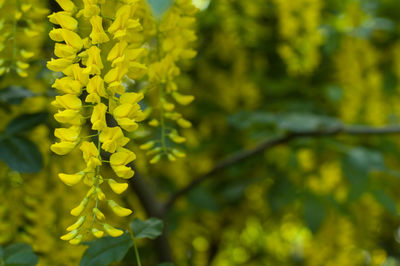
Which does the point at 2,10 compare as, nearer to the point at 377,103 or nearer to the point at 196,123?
the point at 196,123

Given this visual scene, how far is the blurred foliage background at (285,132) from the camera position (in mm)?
1977

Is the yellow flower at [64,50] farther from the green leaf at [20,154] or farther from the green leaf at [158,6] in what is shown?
the green leaf at [20,154]

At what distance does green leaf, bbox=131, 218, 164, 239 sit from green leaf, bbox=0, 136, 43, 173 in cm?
38

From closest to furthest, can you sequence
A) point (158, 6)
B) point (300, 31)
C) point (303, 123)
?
1. point (158, 6)
2. point (303, 123)
3. point (300, 31)

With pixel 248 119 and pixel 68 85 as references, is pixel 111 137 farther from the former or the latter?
pixel 248 119

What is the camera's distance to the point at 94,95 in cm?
85

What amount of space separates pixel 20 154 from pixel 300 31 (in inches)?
60.6

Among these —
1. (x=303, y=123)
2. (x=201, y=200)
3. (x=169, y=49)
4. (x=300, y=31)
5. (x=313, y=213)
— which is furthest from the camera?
(x=300, y=31)

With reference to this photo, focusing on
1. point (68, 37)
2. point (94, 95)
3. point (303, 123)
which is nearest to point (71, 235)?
point (94, 95)

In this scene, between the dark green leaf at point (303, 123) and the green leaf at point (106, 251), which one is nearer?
the green leaf at point (106, 251)

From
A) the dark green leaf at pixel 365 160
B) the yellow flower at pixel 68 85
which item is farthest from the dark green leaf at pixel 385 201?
the yellow flower at pixel 68 85

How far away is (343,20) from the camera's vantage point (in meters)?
2.46

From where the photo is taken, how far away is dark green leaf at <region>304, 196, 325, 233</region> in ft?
6.28

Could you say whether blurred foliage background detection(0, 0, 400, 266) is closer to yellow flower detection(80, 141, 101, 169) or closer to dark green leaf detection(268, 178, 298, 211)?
dark green leaf detection(268, 178, 298, 211)
